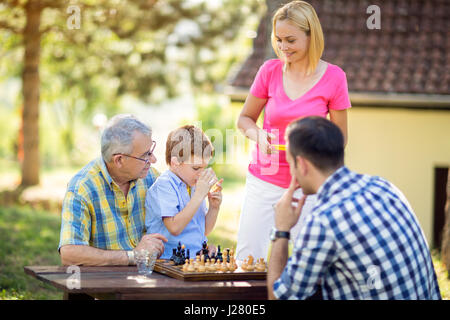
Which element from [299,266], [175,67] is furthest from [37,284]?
[175,67]

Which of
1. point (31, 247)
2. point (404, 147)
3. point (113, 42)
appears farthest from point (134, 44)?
point (31, 247)

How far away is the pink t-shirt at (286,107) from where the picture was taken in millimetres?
3717

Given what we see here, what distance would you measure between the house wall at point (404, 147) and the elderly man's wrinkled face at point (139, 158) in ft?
23.7

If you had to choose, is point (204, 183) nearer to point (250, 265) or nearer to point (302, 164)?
point (250, 265)

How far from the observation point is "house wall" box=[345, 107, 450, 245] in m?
10.4

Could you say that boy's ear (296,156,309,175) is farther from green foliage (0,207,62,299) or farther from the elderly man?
green foliage (0,207,62,299)

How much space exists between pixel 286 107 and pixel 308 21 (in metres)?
0.51

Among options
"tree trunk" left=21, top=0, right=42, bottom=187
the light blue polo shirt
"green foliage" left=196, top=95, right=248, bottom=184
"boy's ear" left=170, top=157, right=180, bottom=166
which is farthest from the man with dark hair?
"green foliage" left=196, top=95, right=248, bottom=184

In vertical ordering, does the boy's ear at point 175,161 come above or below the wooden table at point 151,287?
above

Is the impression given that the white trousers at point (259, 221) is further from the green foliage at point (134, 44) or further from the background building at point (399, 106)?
the green foliage at point (134, 44)

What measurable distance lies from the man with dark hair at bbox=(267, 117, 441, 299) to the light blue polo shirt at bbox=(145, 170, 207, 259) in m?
0.99

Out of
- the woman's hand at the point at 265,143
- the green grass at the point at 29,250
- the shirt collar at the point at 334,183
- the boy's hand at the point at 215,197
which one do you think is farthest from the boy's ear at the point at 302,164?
the green grass at the point at 29,250
